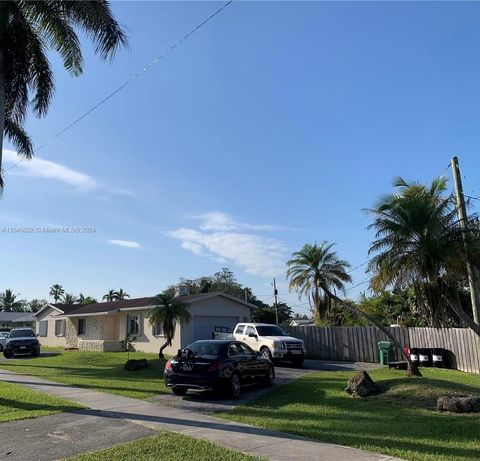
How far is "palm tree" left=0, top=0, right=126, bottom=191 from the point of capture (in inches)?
551

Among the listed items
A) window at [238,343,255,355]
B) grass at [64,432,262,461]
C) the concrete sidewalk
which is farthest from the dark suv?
grass at [64,432,262,461]

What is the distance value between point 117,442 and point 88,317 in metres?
28.9

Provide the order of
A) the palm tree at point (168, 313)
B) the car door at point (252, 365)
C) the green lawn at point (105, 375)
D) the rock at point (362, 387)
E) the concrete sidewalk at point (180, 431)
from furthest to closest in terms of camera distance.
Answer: the palm tree at point (168, 313)
the green lawn at point (105, 375)
the car door at point (252, 365)
the rock at point (362, 387)
the concrete sidewalk at point (180, 431)

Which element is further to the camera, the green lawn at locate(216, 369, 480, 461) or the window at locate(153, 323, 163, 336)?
the window at locate(153, 323, 163, 336)

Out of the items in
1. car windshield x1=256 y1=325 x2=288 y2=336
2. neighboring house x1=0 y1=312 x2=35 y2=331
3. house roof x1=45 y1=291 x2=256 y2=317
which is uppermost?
neighboring house x1=0 y1=312 x2=35 y2=331

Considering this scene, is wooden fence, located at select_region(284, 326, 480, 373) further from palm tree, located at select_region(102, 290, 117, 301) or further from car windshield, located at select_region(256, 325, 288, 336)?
palm tree, located at select_region(102, 290, 117, 301)

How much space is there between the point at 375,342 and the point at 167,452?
58.1 feet

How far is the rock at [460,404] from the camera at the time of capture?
9547mm

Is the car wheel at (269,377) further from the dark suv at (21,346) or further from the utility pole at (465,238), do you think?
the dark suv at (21,346)

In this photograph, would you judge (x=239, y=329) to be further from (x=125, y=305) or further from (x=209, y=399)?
(x=125, y=305)

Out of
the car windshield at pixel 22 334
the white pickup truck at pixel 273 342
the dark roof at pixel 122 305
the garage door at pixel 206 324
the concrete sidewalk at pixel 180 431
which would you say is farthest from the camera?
the car windshield at pixel 22 334

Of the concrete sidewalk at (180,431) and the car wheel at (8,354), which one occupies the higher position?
the car wheel at (8,354)

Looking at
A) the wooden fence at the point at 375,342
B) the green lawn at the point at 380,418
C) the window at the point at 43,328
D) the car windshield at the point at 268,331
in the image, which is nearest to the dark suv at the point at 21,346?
the window at the point at 43,328

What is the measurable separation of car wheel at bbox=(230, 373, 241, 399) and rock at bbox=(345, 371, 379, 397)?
9.04ft
